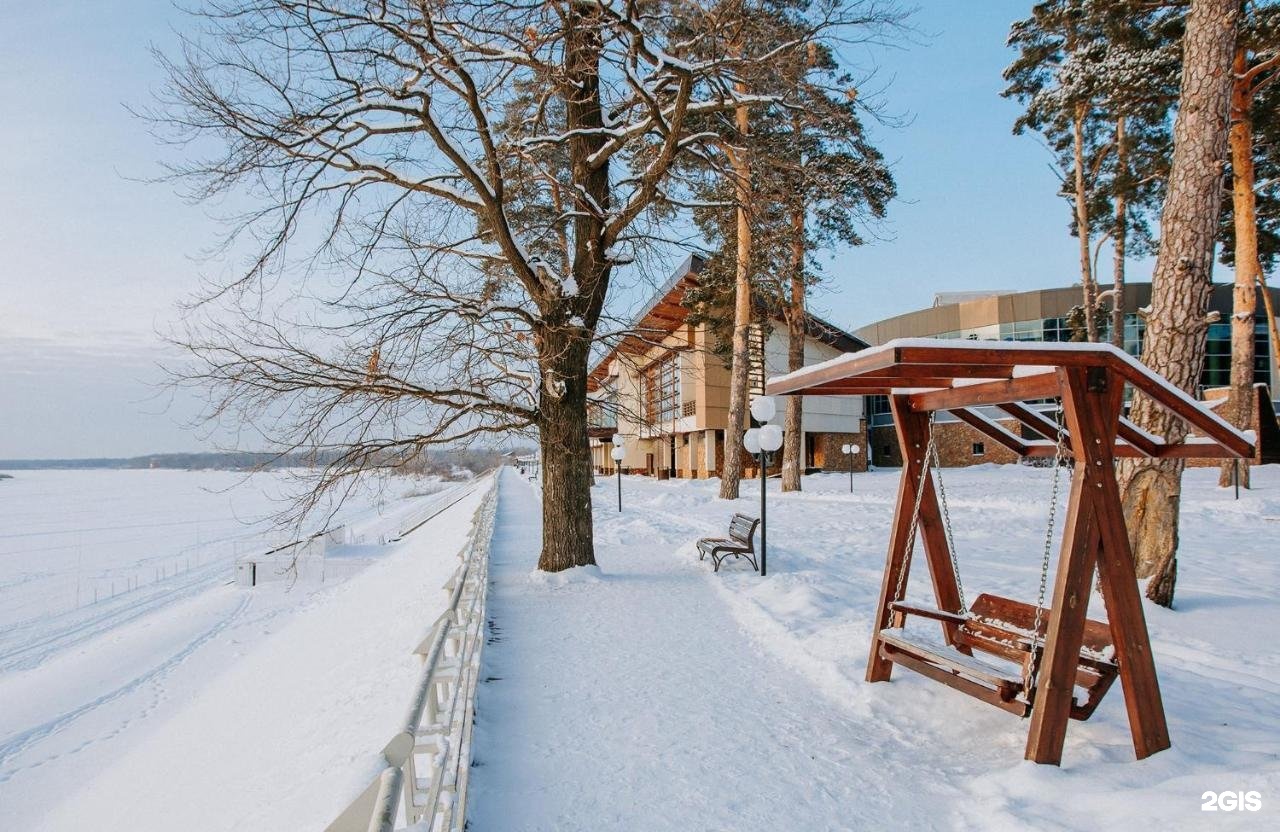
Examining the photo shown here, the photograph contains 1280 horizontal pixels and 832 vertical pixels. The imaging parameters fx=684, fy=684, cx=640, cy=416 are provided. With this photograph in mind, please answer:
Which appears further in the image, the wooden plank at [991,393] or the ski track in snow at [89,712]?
the ski track in snow at [89,712]

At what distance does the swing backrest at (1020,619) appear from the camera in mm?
4473

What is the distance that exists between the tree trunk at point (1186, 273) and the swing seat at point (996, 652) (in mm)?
3560

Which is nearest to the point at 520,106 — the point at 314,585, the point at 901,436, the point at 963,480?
the point at 901,436

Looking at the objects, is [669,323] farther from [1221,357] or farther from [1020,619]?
[1020,619]

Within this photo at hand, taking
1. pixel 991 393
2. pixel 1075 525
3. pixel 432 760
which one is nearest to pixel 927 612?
pixel 1075 525

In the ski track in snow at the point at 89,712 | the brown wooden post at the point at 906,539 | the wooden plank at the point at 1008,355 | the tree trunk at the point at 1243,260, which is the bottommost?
the ski track in snow at the point at 89,712

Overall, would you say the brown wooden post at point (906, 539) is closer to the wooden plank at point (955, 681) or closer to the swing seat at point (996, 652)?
the swing seat at point (996, 652)

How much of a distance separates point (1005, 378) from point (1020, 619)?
1911 millimetres

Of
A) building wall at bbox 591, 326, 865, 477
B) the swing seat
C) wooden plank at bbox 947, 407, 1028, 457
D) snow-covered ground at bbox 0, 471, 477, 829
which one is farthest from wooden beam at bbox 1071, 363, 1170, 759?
building wall at bbox 591, 326, 865, 477

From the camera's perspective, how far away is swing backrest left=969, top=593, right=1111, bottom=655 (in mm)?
4473

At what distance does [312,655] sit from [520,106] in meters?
9.84

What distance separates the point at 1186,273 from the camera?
771 centimetres

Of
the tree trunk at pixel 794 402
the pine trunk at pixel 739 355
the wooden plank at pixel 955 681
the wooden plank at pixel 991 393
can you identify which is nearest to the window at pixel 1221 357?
the tree trunk at pixel 794 402

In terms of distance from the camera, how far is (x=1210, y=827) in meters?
3.08
